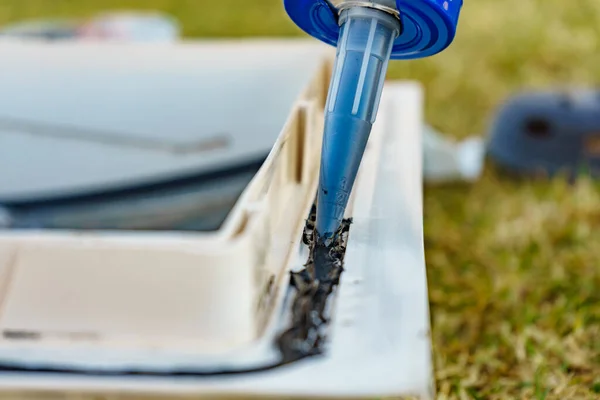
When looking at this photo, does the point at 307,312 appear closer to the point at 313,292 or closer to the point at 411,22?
the point at 313,292

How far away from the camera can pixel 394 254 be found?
48 cm

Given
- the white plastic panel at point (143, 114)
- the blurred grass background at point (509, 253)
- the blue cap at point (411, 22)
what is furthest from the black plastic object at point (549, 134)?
the blue cap at point (411, 22)

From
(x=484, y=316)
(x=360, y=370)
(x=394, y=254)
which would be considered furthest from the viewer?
(x=484, y=316)

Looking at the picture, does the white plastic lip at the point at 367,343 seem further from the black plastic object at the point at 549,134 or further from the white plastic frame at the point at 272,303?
the black plastic object at the point at 549,134

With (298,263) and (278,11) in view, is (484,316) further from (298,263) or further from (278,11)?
(278,11)

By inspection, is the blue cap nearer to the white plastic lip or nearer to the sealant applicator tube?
the sealant applicator tube

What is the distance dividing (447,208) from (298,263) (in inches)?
32.2

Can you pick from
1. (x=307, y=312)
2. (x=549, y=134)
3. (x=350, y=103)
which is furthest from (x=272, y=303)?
(x=549, y=134)

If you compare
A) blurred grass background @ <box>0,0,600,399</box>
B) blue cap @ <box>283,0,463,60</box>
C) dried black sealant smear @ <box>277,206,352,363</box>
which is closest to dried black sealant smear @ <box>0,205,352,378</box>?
dried black sealant smear @ <box>277,206,352,363</box>

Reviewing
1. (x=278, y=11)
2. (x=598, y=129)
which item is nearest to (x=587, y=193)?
(x=598, y=129)

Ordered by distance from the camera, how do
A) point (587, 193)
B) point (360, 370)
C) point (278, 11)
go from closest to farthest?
point (360, 370) → point (587, 193) → point (278, 11)

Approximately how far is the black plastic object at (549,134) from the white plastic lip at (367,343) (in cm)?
89

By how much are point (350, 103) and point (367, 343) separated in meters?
0.20

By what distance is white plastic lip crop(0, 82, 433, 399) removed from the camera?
370 millimetres
